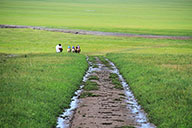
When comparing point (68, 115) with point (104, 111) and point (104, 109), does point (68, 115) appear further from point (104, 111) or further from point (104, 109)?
point (104, 109)

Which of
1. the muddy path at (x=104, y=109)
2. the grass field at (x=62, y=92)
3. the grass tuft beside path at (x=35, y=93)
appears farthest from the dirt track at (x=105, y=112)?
the grass tuft beside path at (x=35, y=93)

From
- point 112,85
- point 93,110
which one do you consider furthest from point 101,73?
point 93,110

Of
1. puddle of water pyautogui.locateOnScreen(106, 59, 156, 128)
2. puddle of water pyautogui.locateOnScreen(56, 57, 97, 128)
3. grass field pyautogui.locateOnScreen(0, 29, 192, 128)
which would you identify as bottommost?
puddle of water pyautogui.locateOnScreen(106, 59, 156, 128)

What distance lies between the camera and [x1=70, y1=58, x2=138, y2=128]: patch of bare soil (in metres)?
14.9

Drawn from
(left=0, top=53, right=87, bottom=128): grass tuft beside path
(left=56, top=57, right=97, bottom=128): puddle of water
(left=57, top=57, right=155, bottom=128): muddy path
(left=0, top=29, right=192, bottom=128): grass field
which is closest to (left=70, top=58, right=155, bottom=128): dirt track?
(left=57, top=57, right=155, bottom=128): muddy path

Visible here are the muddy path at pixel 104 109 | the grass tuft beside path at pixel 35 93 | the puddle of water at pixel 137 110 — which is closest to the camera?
the grass tuft beside path at pixel 35 93

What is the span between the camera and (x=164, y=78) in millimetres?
24422

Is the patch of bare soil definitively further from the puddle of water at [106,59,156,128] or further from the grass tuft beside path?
the grass tuft beside path

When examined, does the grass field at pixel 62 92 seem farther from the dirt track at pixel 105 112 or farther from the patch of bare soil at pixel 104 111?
the patch of bare soil at pixel 104 111

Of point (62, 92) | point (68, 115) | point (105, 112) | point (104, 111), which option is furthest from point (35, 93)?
point (105, 112)

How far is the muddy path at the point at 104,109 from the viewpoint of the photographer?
49.1 feet

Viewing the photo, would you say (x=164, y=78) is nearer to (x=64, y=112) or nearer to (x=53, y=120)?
(x=64, y=112)

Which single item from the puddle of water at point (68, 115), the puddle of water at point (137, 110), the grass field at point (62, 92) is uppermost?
the grass field at point (62, 92)

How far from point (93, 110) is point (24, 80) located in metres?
7.22
